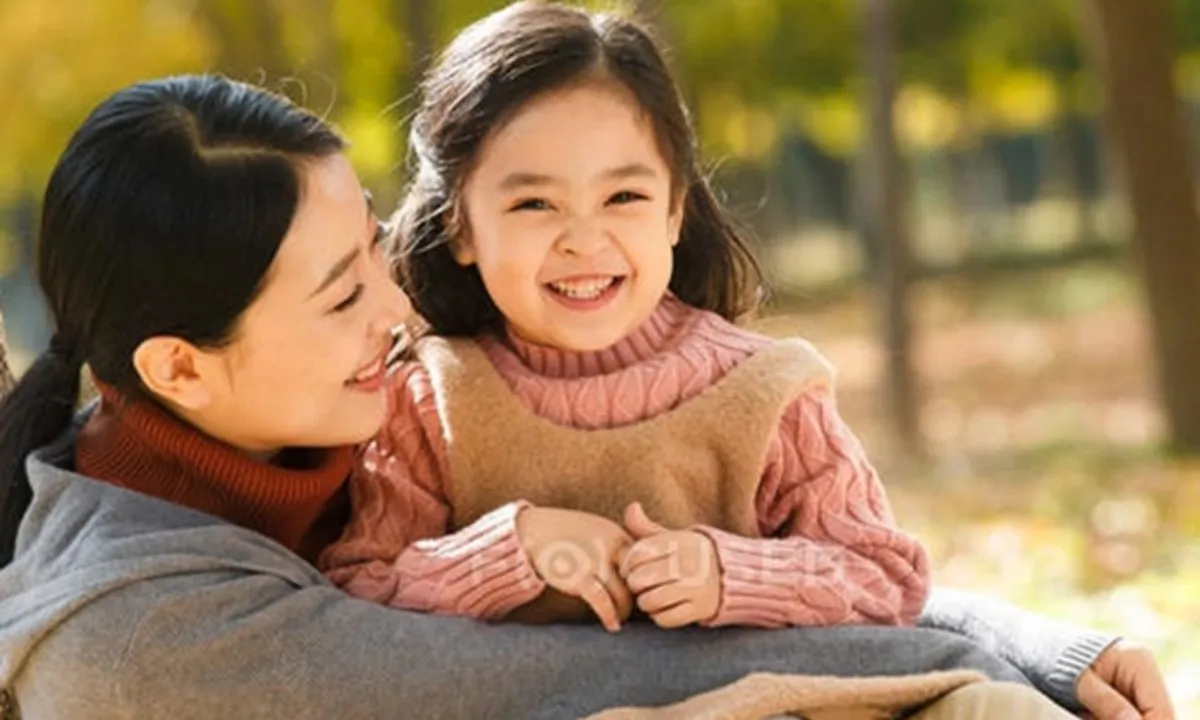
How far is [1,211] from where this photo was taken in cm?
3003

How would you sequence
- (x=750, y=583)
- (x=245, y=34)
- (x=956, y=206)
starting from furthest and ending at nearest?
(x=956, y=206) → (x=245, y=34) → (x=750, y=583)

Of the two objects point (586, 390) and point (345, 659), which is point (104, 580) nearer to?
point (345, 659)

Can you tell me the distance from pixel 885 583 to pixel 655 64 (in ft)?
2.61

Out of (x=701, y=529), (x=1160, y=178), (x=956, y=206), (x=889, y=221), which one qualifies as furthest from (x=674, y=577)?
(x=956, y=206)

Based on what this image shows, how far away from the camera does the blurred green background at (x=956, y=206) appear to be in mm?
8203

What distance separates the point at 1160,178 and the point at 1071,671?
7.66 metres

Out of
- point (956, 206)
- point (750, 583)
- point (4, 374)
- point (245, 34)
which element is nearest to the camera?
point (750, 583)

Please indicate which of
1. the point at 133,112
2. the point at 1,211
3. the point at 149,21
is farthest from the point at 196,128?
the point at 1,211

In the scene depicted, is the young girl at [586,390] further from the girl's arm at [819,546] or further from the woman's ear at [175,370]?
the woman's ear at [175,370]

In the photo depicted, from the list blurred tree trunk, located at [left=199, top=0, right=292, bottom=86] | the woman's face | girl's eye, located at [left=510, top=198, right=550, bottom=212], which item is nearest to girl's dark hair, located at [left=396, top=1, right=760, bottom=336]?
girl's eye, located at [left=510, top=198, right=550, bottom=212]

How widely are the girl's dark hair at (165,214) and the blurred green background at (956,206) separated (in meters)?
0.41

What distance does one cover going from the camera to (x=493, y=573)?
2.46 m

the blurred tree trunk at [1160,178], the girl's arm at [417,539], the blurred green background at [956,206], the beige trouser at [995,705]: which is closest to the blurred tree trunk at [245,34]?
the blurred green background at [956,206]

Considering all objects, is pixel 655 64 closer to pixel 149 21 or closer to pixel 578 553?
pixel 578 553
